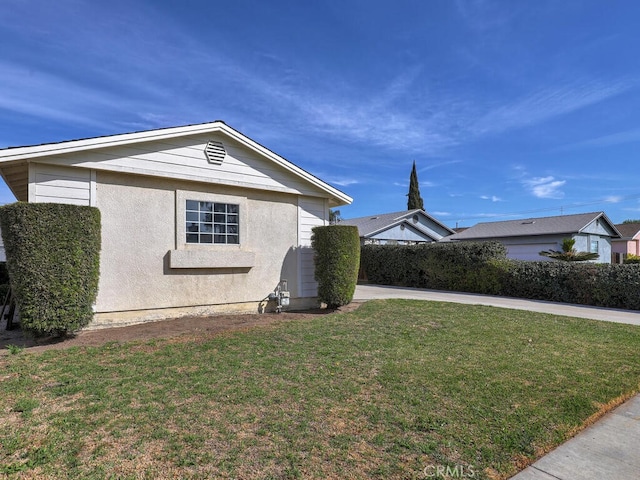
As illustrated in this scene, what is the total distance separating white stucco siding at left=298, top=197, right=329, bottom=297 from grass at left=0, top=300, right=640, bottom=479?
3118mm

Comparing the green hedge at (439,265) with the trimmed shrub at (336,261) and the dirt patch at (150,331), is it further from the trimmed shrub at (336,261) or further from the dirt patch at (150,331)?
the dirt patch at (150,331)

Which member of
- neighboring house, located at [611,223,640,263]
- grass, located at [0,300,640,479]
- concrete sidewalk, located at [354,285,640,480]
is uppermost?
neighboring house, located at [611,223,640,263]

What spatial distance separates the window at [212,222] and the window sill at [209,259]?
34 centimetres

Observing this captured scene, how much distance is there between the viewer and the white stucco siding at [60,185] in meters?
6.12

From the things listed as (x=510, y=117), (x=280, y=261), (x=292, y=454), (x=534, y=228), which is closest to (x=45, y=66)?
(x=280, y=261)

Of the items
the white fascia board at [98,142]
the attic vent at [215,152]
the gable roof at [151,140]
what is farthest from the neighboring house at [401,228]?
the white fascia board at [98,142]

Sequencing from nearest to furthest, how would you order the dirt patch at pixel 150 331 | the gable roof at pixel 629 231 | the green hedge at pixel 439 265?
the dirt patch at pixel 150 331 < the green hedge at pixel 439 265 < the gable roof at pixel 629 231

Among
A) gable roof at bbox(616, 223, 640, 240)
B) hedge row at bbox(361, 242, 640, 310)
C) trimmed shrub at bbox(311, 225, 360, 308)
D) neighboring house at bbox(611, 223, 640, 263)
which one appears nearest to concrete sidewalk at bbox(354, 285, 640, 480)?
trimmed shrub at bbox(311, 225, 360, 308)

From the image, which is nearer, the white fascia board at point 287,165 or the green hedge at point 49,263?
the green hedge at point 49,263

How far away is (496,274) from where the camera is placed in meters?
13.7

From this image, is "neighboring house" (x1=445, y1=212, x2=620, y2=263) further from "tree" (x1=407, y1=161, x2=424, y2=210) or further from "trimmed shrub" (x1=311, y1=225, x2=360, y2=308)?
"trimmed shrub" (x1=311, y1=225, x2=360, y2=308)

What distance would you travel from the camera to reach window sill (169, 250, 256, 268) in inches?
285

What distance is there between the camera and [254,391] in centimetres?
375

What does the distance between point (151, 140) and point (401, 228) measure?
2178cm
